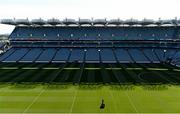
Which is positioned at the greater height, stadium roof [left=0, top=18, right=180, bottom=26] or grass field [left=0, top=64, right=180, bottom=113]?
stadium roof [left=0, top=18, right=180, bottom=26]

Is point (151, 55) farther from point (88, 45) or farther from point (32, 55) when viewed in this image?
point (32, 55)

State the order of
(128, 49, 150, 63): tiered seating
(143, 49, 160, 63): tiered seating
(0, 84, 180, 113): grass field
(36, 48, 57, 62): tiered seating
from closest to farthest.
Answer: (0, 84, 180, 113): grass field
(128, 49, 150, 63): tiered seating
(143, 49, 160, 63): tiered seating
(36, 48, 57, 62): tiered seating

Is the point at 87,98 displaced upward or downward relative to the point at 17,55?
upward

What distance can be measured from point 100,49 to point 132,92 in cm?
4970

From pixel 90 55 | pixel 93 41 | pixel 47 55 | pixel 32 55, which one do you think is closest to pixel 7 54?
pixel 32 55

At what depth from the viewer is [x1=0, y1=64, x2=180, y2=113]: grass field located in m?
34.3

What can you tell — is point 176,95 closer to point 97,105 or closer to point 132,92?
point 132,92

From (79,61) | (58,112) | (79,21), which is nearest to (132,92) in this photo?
(58,112)

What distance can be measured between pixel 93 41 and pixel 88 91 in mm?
53034

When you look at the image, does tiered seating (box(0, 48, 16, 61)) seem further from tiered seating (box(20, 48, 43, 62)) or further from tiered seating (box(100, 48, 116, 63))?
tiered seating (box(100, 48, 116, 63))

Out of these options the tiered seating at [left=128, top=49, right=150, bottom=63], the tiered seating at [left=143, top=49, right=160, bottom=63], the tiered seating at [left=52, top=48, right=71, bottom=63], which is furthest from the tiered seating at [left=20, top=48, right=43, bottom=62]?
the tiered seating at [left=143, top=49, right=160, bottom=63]

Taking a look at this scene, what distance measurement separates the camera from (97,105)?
117 ft

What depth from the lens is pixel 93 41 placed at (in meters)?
95.0

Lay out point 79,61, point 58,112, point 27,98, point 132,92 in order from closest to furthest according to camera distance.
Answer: point 58,112
point 27,98
point 132,92
point 79,61
